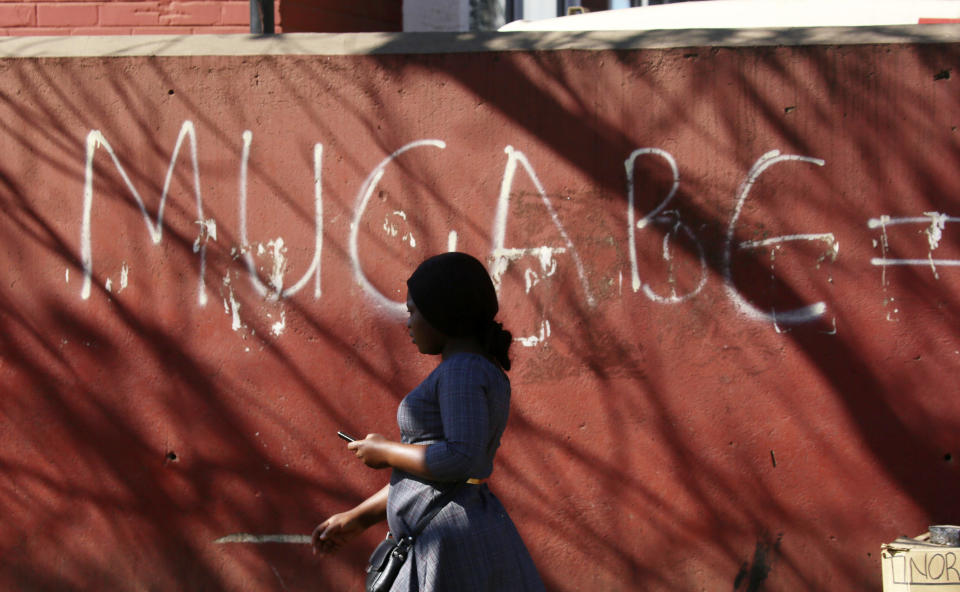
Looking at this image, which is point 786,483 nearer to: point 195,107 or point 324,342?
point 324,342

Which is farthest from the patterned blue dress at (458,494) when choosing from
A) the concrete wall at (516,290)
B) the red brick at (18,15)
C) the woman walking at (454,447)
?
the red brick at (18,15)

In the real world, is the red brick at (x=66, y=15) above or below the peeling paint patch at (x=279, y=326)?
above

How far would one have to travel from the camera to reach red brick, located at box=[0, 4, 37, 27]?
18.8ft

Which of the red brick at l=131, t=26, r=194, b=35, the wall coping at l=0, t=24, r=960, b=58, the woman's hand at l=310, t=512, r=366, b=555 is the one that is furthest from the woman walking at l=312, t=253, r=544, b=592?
the red brick at l=131, t=26, r=194, b=35

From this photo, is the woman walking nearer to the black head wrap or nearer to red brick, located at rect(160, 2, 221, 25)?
the black head wrap

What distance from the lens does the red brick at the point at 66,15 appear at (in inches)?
226

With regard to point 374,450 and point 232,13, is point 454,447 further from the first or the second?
point 232,13

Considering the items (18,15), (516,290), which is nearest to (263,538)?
(516,290)

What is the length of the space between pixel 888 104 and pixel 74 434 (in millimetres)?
3616

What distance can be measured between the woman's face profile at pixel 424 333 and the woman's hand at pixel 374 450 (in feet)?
0.85

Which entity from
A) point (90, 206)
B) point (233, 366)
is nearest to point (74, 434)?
point (233, 366)

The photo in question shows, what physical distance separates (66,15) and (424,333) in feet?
15.6

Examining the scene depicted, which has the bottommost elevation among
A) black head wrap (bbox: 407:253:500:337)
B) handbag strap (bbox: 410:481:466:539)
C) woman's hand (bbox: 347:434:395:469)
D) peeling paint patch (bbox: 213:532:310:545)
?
peeling paint patch (bbox: 213:532:310:545)

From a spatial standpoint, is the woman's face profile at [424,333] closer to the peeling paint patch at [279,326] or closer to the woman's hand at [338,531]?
the woman's hand at [338,531]
